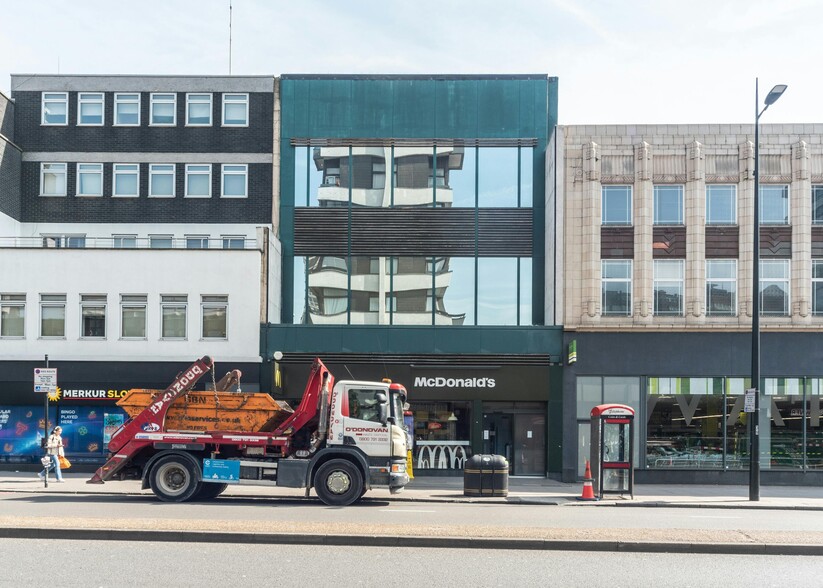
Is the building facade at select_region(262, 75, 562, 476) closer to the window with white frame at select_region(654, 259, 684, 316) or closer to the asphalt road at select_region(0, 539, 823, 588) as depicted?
the window with white frame at select_region(654, 259, 684, 316)

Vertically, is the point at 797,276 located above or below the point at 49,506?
above

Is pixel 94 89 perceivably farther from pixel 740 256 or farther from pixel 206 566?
pixel 206 566

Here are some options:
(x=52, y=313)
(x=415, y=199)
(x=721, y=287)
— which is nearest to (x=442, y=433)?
(x=415, y=199)

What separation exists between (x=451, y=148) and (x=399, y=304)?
564 cm

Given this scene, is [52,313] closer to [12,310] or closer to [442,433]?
[12,310]

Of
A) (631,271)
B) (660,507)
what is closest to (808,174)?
(631,271)

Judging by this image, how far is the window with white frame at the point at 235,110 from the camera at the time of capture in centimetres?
3212

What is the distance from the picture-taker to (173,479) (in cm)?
2048

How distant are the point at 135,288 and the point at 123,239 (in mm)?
2972

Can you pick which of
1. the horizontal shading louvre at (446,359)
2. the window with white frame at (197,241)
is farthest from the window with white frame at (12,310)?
the horizontal shading louvre at (446,359)

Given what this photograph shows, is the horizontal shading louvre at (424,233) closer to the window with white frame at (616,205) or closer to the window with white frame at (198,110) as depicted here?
the window with white frame at (616,205)

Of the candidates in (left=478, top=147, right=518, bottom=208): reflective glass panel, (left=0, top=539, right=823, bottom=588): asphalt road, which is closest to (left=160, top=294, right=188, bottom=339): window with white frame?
(left=478, top=147, right=518, bottom=208): reflective glass panel

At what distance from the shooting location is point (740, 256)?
30.1 metres

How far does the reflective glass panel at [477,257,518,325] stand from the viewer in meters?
31.4
